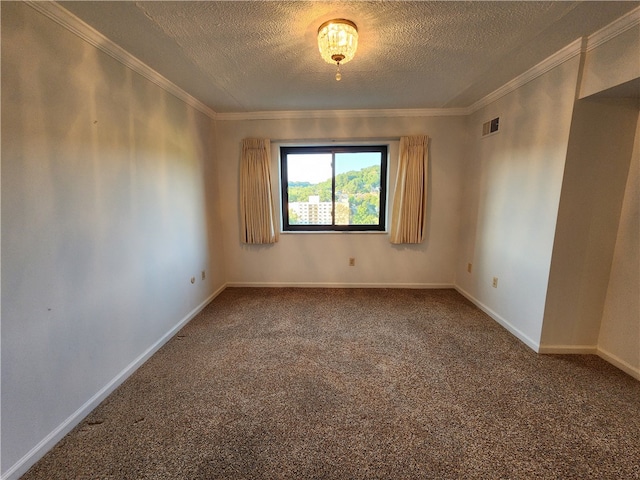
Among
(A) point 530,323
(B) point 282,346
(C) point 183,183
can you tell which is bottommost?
(B) point 282,346

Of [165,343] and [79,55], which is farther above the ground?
[79,55]

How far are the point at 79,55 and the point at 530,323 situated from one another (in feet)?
12.8

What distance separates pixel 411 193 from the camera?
11.9 ft

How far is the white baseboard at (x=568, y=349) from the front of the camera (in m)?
2.31

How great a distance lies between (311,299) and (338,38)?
109 inches

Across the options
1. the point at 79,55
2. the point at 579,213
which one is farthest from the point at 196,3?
the point at 579,213

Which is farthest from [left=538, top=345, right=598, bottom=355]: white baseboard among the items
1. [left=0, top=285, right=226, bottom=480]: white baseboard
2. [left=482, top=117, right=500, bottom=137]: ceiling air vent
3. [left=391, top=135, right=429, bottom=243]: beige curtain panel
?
[left=0, top=285, right=226, bottom=480]: white baseboard

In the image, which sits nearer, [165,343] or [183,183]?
[165,343]

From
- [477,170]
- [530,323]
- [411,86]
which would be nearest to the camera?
[530,323]

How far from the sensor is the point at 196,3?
1.50 m

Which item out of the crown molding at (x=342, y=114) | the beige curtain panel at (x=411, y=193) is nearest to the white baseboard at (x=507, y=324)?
the beige curtain panel at (x=411, y=193)

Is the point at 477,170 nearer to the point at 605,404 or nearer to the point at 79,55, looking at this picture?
the point at 605,404

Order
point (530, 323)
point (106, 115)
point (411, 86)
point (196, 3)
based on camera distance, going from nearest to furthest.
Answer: point (196, 3)
point (106, 115)
point (530, 323)
point (411, 86)

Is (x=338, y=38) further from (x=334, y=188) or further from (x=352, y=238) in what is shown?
(x=352, y=238)
